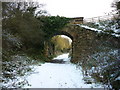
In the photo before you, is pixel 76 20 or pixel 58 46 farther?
pixel 58 46

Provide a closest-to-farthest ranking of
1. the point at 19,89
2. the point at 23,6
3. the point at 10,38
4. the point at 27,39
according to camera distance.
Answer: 1. the point at 19,89
2. the point at 10,38
3. the point at 27,39
4. the point at 23,6

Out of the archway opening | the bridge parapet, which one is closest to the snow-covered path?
the bridge parapet

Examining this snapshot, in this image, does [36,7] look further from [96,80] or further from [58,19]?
[96,80]

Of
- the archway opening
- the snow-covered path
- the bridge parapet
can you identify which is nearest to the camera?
the snow-covered path

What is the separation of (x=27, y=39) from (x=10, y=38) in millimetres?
5251

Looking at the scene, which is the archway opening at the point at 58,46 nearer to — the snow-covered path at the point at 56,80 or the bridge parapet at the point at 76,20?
the bridge parapet at the point at 76,20

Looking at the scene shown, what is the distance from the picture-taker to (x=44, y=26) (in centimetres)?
1348

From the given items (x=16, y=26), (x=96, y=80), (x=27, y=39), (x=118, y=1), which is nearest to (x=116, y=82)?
(x=96, y=80)

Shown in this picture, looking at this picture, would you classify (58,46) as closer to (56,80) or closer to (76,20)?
(76,20)

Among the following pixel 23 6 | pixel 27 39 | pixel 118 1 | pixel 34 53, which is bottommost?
pixel 34 53

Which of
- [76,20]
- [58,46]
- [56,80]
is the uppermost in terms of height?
[76,20]

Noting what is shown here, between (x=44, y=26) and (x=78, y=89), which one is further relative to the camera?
(x=44, y=26)

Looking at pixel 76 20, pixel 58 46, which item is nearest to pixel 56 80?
pixel 76 20

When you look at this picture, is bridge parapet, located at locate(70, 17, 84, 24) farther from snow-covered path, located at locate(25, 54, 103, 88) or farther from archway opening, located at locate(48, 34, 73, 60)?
snow-covered path, located at locate(25, 54, 103, 88)
